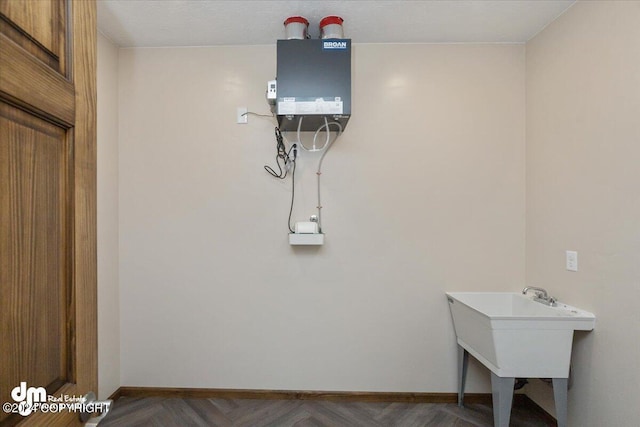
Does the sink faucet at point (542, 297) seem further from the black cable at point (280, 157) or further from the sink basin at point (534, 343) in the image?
the black cable at point (280, 157)

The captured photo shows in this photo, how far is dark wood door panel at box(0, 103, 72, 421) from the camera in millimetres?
621

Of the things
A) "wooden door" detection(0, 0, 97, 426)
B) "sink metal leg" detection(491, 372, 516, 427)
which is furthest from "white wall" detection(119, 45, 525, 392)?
"wooden door" detection(0, 0, 97, 426)

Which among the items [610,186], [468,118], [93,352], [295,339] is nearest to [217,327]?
[295,339]

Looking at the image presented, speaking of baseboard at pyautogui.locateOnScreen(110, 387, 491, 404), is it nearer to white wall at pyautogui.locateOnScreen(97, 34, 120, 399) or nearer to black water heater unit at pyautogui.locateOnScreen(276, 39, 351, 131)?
white wall at pyautogui.locateOnScreen(97, 34, 120, 399)

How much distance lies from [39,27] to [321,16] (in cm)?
182

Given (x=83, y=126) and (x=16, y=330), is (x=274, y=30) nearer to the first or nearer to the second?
(x=83, y=126)

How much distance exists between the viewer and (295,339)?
250 centimetres

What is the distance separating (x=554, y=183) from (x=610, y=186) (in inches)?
16.2

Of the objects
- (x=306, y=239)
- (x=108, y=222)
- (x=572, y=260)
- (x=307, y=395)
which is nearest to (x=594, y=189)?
(x=572, y=260)

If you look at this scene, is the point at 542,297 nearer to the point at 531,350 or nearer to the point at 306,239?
the point at 531,350

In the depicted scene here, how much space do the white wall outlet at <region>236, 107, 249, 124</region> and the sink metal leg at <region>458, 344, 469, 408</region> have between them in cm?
221

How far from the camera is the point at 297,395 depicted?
247 cm

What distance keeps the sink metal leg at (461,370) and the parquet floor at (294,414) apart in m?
0.08

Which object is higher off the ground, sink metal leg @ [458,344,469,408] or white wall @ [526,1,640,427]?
white wall @ [526,1,640,427]
